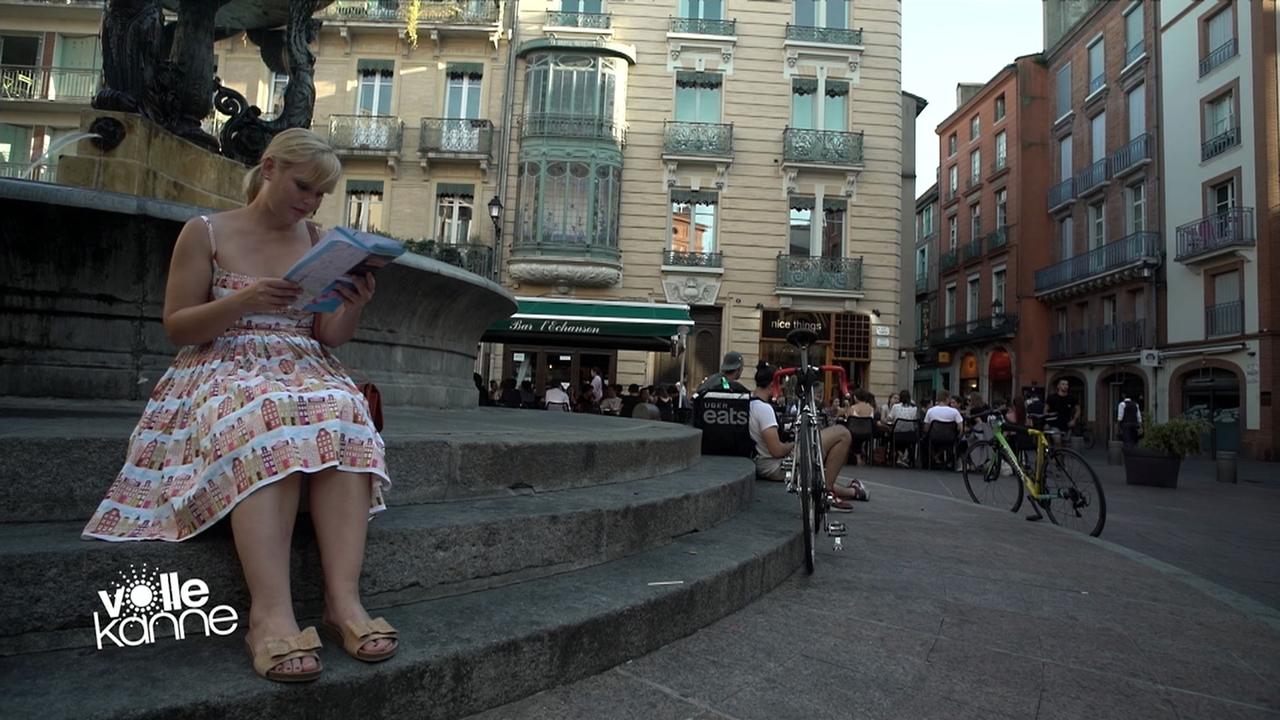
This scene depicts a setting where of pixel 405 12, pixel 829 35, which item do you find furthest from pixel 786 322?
pixel 405 12

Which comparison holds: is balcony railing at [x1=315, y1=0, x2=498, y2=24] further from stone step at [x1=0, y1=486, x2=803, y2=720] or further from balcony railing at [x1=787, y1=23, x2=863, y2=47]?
stone step at [x1=0, y1=486, x2=803, y2=720]

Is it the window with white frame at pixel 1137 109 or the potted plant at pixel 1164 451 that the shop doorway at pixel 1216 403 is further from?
the potted plant at pixel 1164 451

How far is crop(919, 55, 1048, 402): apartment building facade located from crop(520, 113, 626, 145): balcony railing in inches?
767

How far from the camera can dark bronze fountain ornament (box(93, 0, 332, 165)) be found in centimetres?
465

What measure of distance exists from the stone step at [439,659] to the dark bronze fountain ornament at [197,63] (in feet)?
12.9

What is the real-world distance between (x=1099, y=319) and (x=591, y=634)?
30174 mm

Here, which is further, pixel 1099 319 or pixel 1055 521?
pixel 1099 319

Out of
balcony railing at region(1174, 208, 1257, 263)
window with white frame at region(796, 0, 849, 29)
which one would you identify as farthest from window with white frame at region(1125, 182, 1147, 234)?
window with white frame at region(796, 0, 849, 29)

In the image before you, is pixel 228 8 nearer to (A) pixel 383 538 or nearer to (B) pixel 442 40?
(A) pixel 383 538

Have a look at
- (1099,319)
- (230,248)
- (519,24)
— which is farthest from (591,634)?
(1099,319)

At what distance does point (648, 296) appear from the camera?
20859 mm

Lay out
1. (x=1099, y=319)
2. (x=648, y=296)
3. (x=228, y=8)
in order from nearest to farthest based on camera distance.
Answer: (x=228, y=8), (x=648, y=296), (x=1099, y=319)

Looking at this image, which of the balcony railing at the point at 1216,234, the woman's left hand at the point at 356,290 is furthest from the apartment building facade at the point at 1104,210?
the woman's left hand at the point at 356,290

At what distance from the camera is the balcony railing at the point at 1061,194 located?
28.8m
